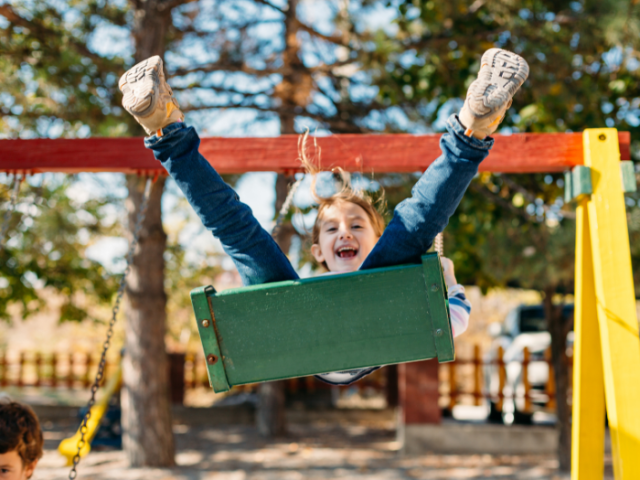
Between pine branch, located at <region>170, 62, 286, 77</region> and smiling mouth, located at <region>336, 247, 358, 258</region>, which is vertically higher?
pine branch, located at <region>170, 62, 286, 77</region>

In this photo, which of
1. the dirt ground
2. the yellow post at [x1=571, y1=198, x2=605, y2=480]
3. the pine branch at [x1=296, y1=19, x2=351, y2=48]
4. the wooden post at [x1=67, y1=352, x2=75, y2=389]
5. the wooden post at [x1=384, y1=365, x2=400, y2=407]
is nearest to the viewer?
the yellow post at [x1=571, y1=198, x2=605, y2=480]

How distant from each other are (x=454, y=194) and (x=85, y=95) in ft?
14.1

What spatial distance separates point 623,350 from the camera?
1.94 meters

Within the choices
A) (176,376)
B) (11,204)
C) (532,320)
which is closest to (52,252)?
(176,376)

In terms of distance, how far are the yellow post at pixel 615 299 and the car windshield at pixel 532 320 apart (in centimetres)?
712

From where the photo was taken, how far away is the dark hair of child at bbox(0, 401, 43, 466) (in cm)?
187

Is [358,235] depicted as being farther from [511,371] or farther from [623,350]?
[511,371]

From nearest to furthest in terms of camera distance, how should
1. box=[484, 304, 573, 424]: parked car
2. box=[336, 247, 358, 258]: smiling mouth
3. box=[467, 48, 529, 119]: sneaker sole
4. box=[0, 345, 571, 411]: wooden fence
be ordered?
box=[467, 48, 529, 119]: sneaker sole < box=[336, 247, 358, 258]: smiling mouth < box=[484, 304, 573, 424]: parked car < box=[0, 345, 571, 411]: wooden fence

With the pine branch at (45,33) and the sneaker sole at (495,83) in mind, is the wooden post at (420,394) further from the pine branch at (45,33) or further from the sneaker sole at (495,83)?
the sneaker sole at (495,83)

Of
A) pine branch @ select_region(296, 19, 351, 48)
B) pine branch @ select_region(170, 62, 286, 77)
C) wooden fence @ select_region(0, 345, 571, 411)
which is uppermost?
pine branch @ select_region(296, 19, 351, 48)

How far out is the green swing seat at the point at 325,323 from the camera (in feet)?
4.83

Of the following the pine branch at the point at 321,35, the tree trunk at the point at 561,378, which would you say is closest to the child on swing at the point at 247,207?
the tree trunk at the point at 561,378

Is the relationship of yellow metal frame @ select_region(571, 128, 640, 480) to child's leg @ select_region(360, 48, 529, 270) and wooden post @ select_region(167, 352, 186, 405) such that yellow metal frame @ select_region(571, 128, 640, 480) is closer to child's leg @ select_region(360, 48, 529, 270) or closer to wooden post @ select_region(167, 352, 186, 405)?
child's leg @ select_region(360, 48, 529, 270)

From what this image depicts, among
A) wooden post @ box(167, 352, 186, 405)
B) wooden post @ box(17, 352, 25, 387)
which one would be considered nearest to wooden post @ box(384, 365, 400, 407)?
wooden post @ box(167, 352, 186, 405)
